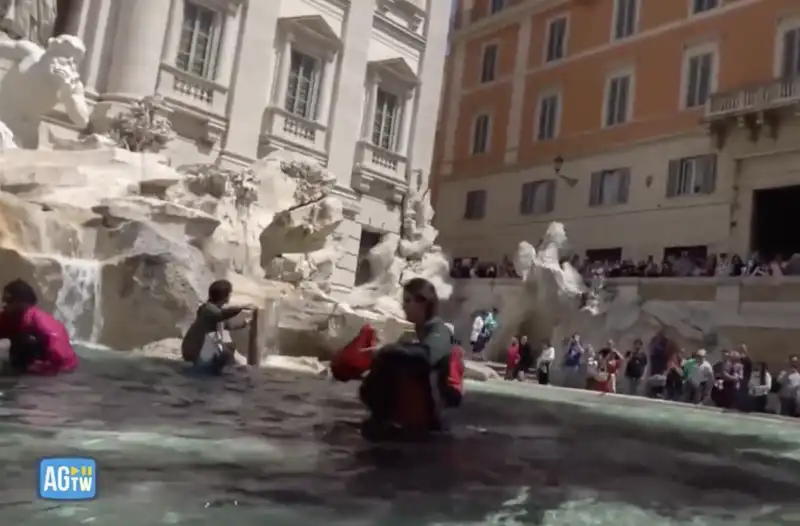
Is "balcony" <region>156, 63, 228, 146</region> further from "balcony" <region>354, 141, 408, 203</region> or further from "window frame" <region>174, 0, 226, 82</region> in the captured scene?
"balcony" <region>354, 141, 408, 203</region>

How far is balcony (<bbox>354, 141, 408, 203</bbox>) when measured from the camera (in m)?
22.8

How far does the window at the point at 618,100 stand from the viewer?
27.6m

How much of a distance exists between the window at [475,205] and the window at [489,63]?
15.7 ft

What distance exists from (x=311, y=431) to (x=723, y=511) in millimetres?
2457

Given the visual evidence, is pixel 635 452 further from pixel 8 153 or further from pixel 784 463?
pixel 8 153

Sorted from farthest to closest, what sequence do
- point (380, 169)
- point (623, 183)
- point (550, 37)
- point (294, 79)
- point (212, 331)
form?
point (550, 37)
point (623, 183)
point (380, 169)
point (294, 79)
point (212, 331)

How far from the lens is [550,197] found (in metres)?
29.2

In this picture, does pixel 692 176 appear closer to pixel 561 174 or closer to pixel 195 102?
pixel 561 174

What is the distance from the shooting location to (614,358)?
17.5 metres

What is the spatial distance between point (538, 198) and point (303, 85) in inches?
450

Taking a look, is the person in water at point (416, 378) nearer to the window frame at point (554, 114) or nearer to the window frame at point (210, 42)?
the window frame at point (210, 42)

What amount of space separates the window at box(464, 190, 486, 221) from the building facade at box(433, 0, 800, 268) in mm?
55

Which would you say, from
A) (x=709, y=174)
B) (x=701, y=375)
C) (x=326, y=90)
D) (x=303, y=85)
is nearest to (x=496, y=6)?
(x=709, y=174)

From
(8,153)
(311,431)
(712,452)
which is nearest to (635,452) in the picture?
(712,452)
